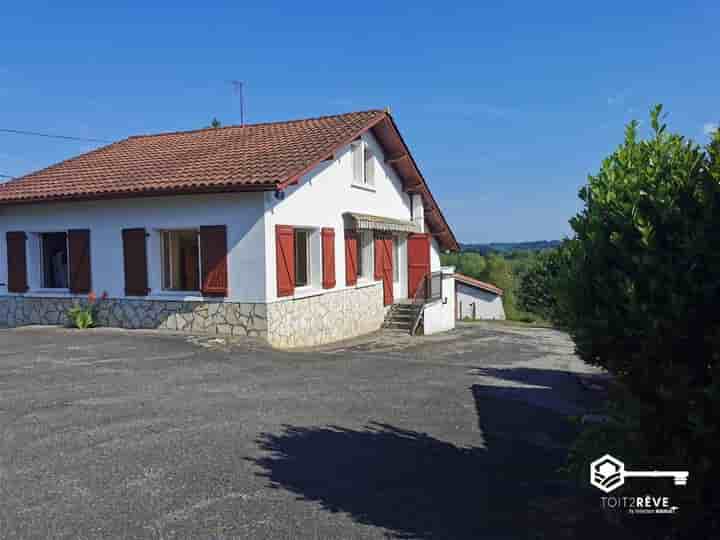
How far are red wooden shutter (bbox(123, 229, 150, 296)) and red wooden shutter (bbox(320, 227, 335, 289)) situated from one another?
14.0 ft

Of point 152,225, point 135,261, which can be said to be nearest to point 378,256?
point 152,225

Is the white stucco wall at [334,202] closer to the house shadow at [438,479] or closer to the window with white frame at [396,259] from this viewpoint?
the window with white frame at [396,259]

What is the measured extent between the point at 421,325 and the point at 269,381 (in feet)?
34.4

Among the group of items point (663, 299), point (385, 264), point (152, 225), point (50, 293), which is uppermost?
point (152, 225)

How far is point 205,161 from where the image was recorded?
14289 millimetres

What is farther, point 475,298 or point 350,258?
point 475,298

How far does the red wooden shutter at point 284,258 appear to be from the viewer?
12.7 meters

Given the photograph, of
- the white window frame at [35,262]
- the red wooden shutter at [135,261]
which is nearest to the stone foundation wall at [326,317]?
the red wooden shutter at [135,261]

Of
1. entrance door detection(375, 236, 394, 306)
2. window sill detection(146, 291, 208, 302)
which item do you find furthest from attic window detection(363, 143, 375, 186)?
window sill detection(146, 291, 208, 302)

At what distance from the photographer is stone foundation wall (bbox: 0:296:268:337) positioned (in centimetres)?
1252

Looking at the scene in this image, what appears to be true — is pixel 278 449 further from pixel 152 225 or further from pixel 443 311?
pixel 443 311

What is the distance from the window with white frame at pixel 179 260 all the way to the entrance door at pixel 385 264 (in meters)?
5.60

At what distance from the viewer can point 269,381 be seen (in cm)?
877

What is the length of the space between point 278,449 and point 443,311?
49.2 ft
